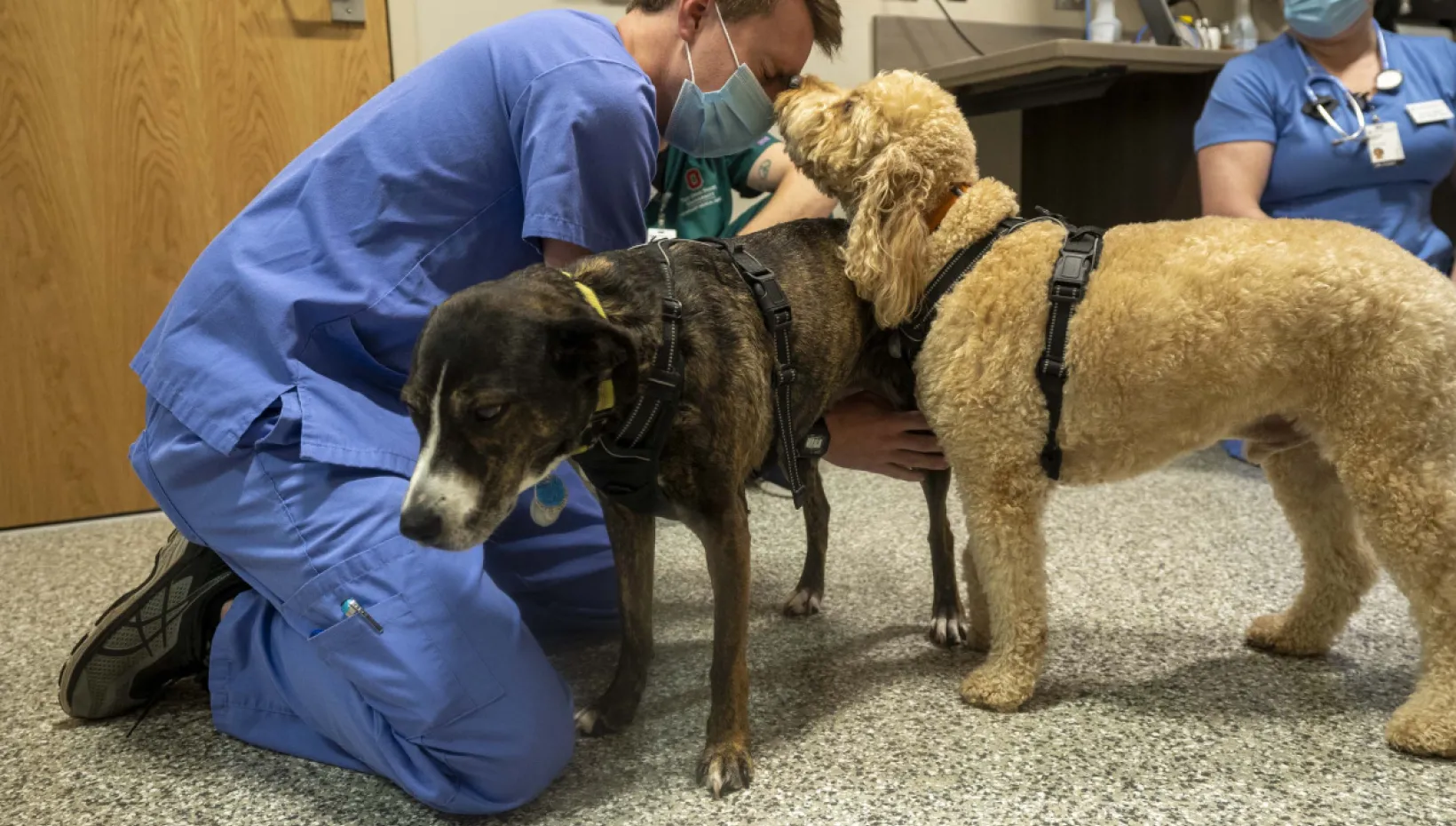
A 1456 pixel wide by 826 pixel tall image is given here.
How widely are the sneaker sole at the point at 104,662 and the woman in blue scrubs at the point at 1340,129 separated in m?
2.64

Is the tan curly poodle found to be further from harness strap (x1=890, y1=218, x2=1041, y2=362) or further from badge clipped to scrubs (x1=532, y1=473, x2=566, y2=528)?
badge clipped to scrubs (x1=532, y1=473, x2=566, y2=528)

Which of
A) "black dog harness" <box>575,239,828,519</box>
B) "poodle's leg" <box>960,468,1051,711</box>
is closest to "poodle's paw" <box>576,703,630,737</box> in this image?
"black dog harness" <box>575,239,828,519</box>

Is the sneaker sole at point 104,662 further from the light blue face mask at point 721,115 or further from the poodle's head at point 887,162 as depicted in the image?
the poodle's head at point 887,162

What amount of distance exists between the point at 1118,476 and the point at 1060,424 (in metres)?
0.16

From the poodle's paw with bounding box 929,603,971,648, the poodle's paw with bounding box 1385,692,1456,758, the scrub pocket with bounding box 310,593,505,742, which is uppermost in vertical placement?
the scrub pocket with bounding box 310,593,505,742

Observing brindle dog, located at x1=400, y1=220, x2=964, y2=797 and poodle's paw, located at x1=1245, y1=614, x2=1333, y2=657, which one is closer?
brindle dog, located at x1=400, y1=220, x2=964, y2=797

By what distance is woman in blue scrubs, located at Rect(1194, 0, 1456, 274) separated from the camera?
2.48 meters

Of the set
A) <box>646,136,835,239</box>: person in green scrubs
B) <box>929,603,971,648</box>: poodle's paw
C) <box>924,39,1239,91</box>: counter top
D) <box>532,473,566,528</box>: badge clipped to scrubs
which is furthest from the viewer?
<box>924,39,1239,91</box>: counter top

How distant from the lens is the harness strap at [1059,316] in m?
1.38

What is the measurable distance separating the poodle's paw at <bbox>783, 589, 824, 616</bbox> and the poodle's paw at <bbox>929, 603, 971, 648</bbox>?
0.26 m

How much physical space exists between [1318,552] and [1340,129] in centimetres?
145

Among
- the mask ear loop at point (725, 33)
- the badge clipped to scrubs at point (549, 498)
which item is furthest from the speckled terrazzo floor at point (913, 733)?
the mask ear loop at point (725, 33)

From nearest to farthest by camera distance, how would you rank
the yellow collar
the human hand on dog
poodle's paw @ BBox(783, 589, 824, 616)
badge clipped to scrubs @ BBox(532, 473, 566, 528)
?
1. the yellow collar
2. badge clipped to scrubs @ BBox(532, 473, 566, 528)
3. the human hand on dog
4. poodle's paw @ BBox(783, 589, 824, 616)

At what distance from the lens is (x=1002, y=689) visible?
4.85 ft
